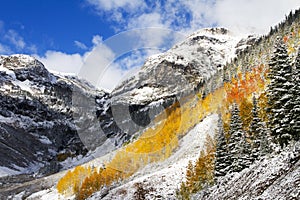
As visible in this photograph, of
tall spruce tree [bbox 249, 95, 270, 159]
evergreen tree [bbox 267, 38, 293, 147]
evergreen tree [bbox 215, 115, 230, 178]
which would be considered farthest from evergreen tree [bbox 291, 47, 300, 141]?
evergreen tree [bbox 215, 115, 230, 178]

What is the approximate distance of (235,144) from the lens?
47.6 meters

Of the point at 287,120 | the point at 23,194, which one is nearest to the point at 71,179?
the point at 23,194

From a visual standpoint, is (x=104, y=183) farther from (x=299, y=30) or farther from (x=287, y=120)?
(x=299, y=30)

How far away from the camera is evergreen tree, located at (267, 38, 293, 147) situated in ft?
120

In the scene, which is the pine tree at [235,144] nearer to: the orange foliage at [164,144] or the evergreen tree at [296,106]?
the evergreen tree at [296,106]

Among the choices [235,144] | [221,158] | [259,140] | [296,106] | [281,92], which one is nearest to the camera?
[296,106]

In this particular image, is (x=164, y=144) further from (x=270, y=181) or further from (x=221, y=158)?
(x=270, y=181)

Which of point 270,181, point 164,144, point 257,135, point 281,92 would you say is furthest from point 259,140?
point 164,144

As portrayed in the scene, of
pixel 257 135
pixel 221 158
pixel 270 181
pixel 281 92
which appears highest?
pixel 257 135

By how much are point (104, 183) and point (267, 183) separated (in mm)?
98044

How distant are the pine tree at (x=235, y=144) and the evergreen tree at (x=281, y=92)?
8.63 meters

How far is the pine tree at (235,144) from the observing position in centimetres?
4594

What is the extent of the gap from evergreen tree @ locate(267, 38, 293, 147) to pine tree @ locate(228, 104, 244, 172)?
8634mm

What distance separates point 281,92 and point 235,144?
1277 centimetres
